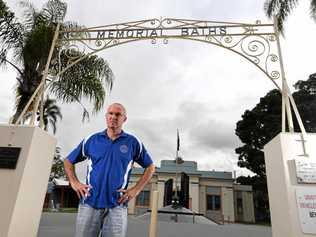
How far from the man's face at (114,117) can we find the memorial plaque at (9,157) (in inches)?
46.2

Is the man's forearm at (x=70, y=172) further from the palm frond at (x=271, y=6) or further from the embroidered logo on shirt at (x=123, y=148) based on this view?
the palm frond at (x=271, y=6)

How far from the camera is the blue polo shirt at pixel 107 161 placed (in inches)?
82.0

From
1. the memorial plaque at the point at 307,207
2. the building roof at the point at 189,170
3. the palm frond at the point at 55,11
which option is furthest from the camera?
the building roof at the point at 189,170

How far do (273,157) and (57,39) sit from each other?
3.33 m

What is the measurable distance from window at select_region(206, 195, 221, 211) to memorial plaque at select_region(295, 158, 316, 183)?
94.0ft

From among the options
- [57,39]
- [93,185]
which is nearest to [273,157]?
[93,185]

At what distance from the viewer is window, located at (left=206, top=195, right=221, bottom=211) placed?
2983 cm

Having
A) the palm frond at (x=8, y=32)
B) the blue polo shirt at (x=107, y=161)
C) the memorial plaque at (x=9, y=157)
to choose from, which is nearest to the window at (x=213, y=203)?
the palm frond at (x=8, y=32)

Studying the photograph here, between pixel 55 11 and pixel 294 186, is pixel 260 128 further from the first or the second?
pixel 294 186

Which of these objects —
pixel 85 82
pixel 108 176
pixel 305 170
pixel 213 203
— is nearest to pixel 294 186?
pixel 305 170

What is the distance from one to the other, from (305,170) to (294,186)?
0.63ft

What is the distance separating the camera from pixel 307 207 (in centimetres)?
261

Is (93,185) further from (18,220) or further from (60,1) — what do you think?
(60,1)

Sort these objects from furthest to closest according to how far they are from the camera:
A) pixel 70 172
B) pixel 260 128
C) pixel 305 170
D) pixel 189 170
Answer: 1. pixel 189 170
2. pixel 260 128
3. pixel 305 170
4. pixel 70 172
